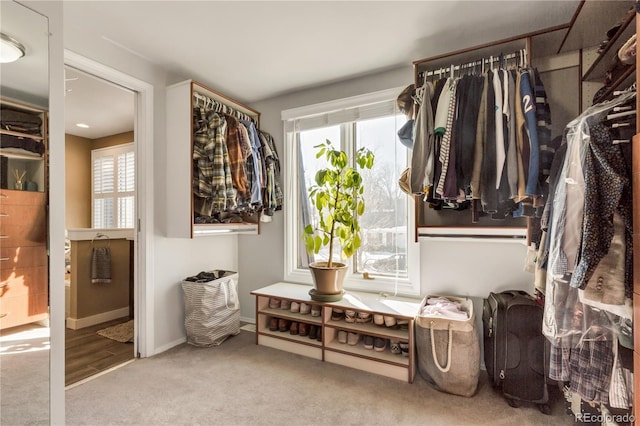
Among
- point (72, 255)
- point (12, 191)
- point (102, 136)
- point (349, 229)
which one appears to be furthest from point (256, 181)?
point (102, 136)

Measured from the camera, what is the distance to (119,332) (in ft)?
9.98

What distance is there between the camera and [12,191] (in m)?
1.34

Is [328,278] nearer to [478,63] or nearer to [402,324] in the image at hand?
[402,324]

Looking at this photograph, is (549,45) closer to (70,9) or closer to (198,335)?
(70,9)

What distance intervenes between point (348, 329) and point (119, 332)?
7.68 ft

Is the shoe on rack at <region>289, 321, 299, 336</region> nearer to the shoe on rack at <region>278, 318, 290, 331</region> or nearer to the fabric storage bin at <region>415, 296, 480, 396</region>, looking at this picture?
the shoe on rack at <region>278, 318, 290, 331</region>

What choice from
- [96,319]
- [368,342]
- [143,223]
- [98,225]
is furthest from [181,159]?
[98,225]

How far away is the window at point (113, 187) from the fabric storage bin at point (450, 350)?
4.12m

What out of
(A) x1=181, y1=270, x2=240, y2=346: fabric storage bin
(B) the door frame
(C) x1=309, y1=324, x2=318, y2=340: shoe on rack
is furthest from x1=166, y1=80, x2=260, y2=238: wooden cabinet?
(C) x1=309, y1=324, x2=318, y2=340: shoe on rack

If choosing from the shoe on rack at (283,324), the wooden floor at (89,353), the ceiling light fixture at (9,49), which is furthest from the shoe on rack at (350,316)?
the ceiling light fixture at (9,49)

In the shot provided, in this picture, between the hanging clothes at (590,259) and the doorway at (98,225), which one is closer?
the hanging clothes at (590,259)

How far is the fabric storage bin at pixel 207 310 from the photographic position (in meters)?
2.59

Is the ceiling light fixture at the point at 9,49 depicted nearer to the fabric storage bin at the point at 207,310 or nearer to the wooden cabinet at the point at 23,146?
the wooden cabinet at the point at 23,146

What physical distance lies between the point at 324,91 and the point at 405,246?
1.62 metres
